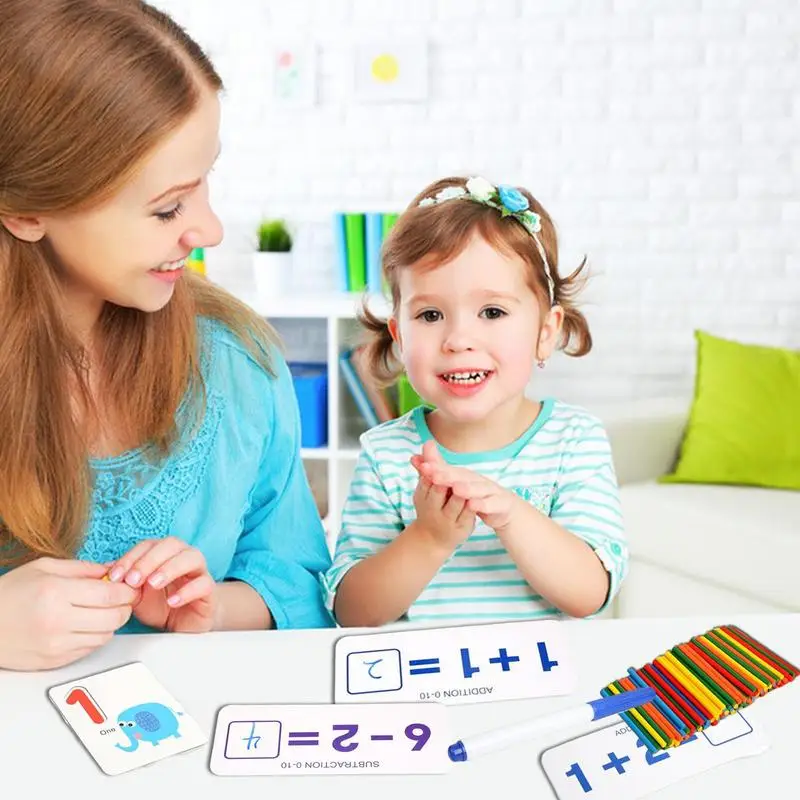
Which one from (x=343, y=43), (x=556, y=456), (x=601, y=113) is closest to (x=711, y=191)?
(x=601, y=113)

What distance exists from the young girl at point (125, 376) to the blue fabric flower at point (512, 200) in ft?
1.13

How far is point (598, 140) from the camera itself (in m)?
3.31

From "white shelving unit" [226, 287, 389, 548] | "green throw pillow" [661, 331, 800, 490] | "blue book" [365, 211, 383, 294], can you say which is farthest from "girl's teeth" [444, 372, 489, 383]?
"blue book" [365, 211, 383, 294]

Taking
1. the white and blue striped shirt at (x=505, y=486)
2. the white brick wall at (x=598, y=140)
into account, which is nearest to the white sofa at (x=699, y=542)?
the white brick wall at (x=598, y=140)

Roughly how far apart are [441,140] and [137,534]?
248cm

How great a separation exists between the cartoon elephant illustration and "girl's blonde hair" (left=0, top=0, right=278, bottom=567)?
33 centimetres

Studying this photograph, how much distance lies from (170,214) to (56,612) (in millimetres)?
395

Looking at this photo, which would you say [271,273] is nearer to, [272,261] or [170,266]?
[272,261]

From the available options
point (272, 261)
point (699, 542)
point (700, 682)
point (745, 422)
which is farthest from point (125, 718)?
point (272, 261)

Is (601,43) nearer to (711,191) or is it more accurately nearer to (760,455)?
(711,191)

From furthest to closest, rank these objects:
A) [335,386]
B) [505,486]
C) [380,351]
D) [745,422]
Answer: [335,386] < [745,422] < [380,351] < [505,486]

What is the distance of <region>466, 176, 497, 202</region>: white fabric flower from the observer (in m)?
1.30

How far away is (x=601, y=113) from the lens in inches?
130

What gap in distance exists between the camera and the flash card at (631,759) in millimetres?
667
